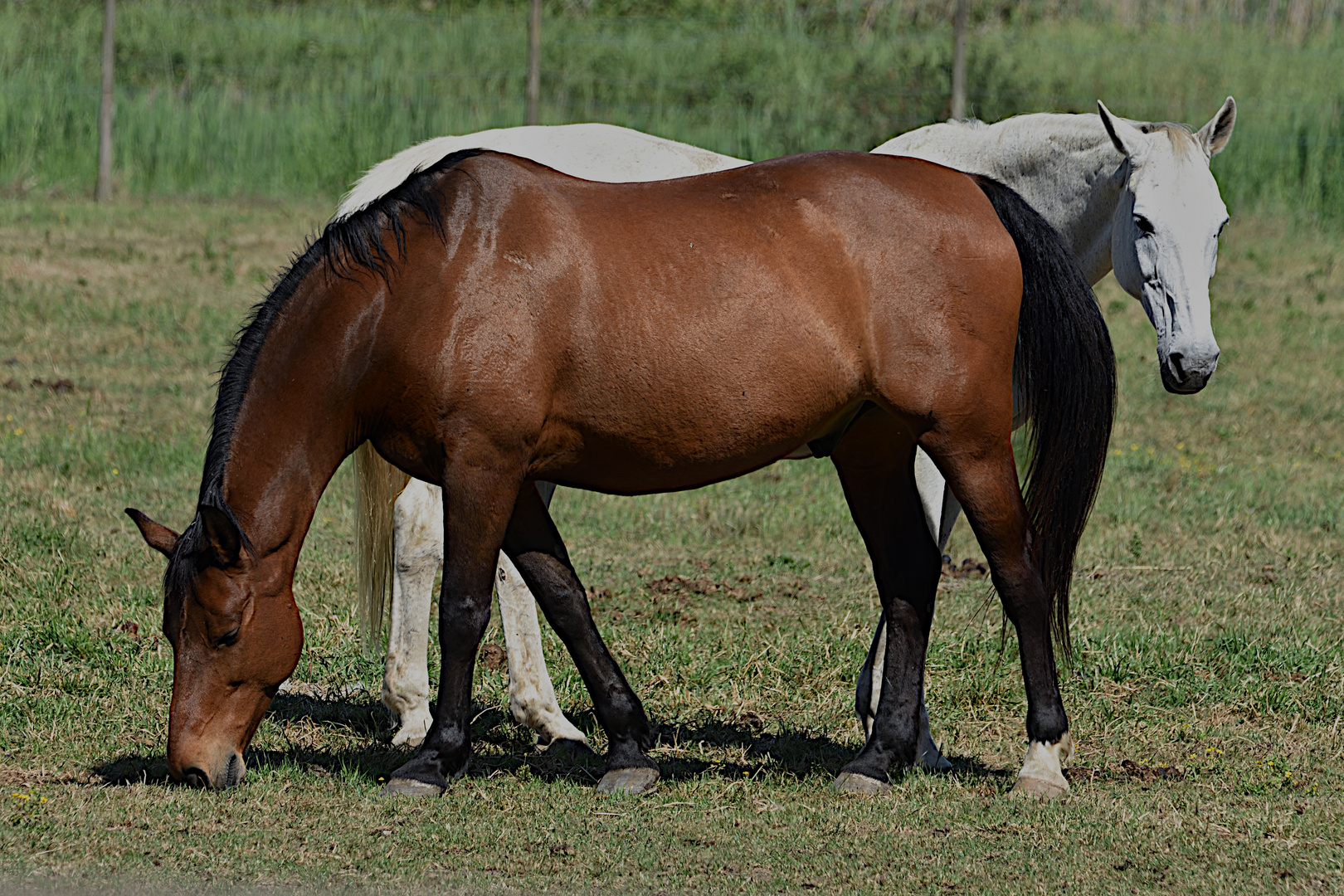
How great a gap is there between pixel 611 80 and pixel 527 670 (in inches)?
478

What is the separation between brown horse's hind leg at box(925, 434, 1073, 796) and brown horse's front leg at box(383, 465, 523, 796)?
126cm

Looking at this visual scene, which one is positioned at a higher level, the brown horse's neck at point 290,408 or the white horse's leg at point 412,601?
the brown horse's neck at point 290,408

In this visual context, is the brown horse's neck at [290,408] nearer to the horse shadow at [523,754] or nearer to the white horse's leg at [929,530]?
the horse shadow at [523,754]

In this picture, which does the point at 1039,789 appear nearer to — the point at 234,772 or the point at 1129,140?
the point at 1129,140

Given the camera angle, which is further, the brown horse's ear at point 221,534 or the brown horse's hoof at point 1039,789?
the brown horse's hoof at point 1039,789

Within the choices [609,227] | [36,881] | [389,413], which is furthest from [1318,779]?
[36,881]

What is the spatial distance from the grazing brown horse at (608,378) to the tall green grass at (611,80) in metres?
9.60

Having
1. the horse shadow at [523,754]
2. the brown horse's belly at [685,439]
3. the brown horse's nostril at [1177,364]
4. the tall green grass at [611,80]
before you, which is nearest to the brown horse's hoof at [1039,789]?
the horse shadow at [523,754]

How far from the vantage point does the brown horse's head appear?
156 inches

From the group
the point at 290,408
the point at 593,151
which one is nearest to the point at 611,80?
the point at 593,151

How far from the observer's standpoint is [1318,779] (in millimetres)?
4508

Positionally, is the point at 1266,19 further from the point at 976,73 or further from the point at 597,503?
the point at 597,503

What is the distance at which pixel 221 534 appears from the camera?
153 inches

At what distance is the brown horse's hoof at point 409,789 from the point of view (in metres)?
4.15
